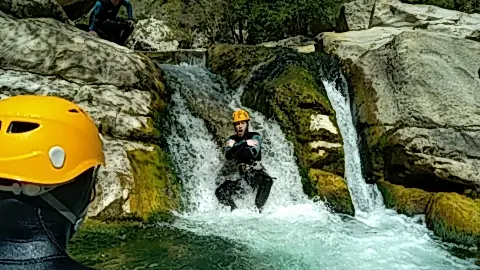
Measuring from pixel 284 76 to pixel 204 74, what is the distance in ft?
5.73

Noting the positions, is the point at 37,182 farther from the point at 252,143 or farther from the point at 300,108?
the point at 300,108

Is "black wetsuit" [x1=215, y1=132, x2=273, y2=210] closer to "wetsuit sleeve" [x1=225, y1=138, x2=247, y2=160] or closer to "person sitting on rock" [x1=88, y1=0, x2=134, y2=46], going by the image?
"wetsuit sleeve" [x1=225, y1=138, x2=247, y2=160]

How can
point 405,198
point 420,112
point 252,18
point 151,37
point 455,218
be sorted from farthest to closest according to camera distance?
point 252,18 → point 151,37 → point 420,112 → point 405,198 → point 455,218

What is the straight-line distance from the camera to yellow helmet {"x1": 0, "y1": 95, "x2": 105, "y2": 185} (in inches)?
55.6

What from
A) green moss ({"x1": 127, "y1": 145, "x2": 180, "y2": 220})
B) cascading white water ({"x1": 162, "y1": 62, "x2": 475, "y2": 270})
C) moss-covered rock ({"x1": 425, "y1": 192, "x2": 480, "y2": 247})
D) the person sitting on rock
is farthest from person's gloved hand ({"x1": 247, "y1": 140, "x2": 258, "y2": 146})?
the person sitting on rock

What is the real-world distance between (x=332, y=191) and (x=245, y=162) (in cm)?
156

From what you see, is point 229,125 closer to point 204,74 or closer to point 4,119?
point 204,74

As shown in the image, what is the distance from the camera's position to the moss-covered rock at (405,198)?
8430 mm

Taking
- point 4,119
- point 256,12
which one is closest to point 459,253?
point 4,119

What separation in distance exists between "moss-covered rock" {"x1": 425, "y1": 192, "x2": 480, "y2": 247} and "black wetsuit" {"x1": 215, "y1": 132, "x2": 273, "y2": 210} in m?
2.28

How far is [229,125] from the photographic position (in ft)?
31.4

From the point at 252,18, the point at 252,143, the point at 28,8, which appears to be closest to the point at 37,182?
the point at 252,143

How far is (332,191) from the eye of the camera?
8914mm

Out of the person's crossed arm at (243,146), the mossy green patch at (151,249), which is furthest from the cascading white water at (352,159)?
the mossy green patch at (151,249)
